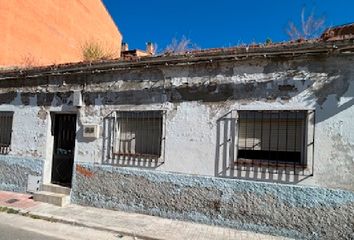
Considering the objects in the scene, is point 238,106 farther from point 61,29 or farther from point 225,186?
point 61,29

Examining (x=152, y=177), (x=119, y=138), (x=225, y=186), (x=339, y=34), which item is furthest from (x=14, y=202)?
(x=339, y=34)

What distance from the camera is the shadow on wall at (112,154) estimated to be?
7.50 metres

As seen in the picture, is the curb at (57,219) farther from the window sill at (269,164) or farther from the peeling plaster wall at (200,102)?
the window sill at (269,164)

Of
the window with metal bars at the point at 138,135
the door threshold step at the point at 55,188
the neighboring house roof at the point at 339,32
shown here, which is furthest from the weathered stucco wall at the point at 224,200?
the neighboring house roof at the point at 339,32

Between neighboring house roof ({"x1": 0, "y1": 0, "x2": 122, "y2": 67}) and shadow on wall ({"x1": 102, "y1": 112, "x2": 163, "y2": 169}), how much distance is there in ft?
25.5

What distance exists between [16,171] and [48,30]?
9.70 m

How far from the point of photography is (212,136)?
22.0 ft

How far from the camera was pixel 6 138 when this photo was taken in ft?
32.3

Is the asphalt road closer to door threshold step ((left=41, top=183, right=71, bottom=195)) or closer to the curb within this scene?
the curb

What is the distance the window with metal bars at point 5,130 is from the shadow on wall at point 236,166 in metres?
6.65

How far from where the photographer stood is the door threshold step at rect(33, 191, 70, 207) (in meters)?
8.02

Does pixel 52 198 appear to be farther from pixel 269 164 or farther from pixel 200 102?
pixel 269 164

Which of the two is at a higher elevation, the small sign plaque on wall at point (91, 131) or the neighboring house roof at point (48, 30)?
the neighboring house roof at point (48, 30)

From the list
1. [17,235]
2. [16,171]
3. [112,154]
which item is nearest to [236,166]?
[112,154]
